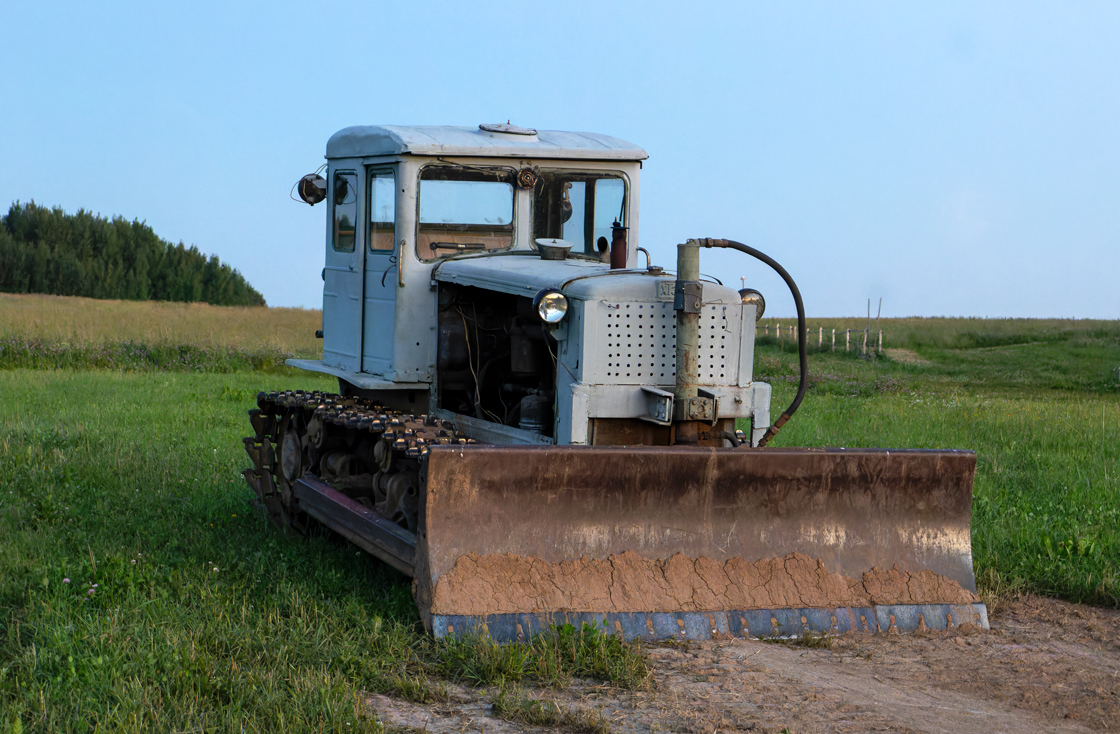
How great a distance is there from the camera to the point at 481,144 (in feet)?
23.5

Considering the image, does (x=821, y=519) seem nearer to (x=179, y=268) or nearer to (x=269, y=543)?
(x=269, y=543)

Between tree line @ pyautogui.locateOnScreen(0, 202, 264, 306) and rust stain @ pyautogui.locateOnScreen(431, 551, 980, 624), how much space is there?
57.5 metres

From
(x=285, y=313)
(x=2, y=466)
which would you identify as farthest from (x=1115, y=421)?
(x=285, y=313)

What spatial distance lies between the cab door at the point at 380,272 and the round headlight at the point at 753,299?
7.52 ft

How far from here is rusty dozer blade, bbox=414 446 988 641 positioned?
5.21 m

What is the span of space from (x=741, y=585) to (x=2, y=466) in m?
7.20

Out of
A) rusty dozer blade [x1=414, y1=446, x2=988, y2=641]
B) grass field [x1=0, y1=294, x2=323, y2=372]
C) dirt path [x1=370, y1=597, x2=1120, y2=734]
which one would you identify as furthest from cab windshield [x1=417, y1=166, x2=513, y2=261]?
grass field [x1=0, y1=294, x2=323, y2=372]

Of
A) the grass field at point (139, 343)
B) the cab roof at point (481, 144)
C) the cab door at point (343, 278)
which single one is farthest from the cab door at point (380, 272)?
the grass field at point (139, 343)

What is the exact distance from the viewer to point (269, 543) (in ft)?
23.3

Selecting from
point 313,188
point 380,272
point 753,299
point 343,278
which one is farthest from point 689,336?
point 313,188

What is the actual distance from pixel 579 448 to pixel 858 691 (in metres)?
1.69

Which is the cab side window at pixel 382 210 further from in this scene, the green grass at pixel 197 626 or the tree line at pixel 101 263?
the tree line at pixel 101 263

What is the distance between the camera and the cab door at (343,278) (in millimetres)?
7730

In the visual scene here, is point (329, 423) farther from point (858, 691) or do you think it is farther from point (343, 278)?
point (858, 691)
